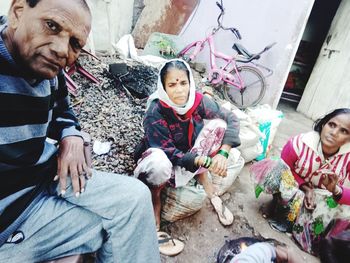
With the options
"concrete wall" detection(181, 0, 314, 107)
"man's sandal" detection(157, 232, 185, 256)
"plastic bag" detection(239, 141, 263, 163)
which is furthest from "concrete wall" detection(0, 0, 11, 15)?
"concrete wall" detection(181, 0, 314, 107)

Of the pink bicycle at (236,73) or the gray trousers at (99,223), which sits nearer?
the gray trousers at (99,223)

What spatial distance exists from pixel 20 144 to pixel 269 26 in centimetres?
530

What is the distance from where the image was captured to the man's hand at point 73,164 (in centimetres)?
127

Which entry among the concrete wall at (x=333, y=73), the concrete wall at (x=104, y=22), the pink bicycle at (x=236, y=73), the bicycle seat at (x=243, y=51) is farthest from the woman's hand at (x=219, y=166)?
the concrete wall at (x=333, y=73)

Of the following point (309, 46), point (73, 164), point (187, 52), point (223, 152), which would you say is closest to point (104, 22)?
point (187, 52)

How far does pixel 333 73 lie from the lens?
19.0 feet

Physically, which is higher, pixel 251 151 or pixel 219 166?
pixel 219 166

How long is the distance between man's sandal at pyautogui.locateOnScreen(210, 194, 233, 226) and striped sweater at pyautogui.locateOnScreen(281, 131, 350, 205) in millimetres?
768

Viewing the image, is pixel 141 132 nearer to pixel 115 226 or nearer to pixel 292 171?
pixel 292 171

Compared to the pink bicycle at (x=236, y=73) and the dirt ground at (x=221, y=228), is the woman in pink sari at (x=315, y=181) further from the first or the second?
the pink bicycle at (x=236, y=73)

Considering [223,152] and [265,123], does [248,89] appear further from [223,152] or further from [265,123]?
[223,152]

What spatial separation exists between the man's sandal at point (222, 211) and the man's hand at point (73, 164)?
66.3 inches

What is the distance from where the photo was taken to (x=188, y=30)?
6184mm

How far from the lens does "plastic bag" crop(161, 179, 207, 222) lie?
7.49ft
